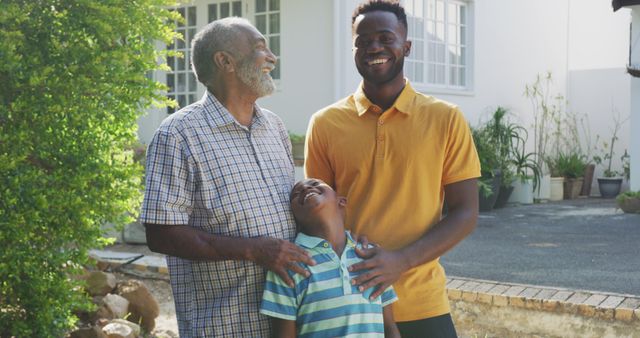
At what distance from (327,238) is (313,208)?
0.10 metres

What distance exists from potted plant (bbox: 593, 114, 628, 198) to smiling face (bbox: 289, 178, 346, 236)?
46.5ft

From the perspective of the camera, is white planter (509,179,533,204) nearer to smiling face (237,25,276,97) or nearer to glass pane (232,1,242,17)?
glass pane (232,1,242,17)

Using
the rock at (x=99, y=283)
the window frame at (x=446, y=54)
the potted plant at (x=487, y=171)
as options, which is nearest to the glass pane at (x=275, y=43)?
the window frame at (x=446, y=54)

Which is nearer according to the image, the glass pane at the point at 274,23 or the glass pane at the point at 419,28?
the glass pane at the point at 274,23

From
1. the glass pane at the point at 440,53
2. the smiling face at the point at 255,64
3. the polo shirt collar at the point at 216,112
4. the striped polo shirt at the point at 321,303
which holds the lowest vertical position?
the striped polo shirt at the point at 321,303

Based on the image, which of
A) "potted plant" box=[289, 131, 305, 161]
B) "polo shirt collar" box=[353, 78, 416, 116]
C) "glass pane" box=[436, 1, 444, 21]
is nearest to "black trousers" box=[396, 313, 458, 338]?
"polo shirt collar" box=[353, 78, 416, 116]

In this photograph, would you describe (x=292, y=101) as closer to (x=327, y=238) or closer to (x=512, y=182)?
(x=512, y=182)

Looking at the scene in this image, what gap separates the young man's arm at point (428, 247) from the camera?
2.46 meters

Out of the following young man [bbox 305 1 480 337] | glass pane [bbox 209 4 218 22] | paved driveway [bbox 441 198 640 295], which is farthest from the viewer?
glass pane [bbox 209 4 218 22]

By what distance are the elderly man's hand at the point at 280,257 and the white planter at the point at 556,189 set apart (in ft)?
43.8

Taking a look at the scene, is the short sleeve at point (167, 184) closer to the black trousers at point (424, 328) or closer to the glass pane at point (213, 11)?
the black trousers at point (424, 328)

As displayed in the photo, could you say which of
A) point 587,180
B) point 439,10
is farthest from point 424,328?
point 587,180

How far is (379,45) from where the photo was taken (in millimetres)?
2686

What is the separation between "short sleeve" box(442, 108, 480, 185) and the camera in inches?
106
